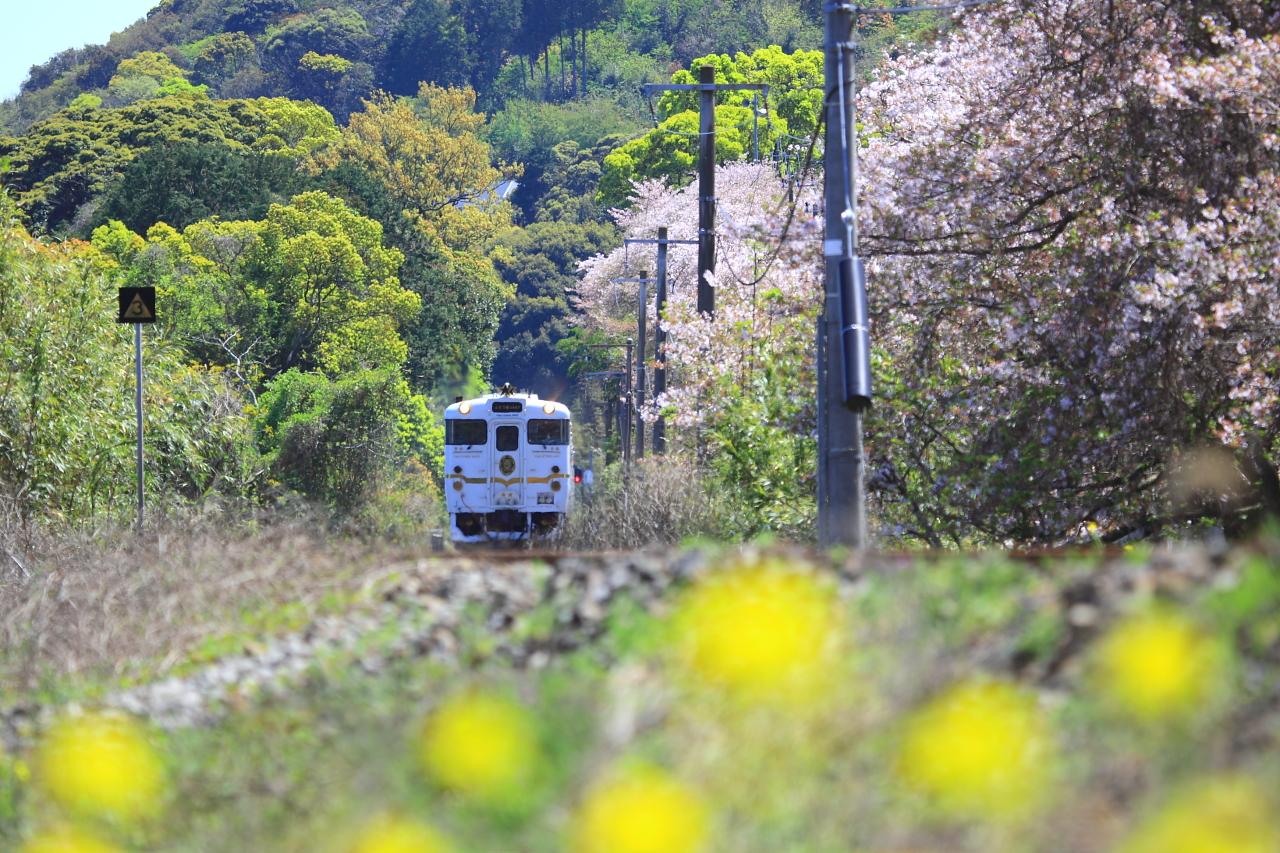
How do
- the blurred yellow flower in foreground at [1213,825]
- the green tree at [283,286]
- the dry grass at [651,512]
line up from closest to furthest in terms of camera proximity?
1. the blurred yellow flower in foreground at [1213,825]
2. the dry grass at [651,512]
3. the green tree at [283,286]

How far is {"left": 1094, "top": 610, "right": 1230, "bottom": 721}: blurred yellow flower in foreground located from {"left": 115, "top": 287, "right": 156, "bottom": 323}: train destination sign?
11.4m

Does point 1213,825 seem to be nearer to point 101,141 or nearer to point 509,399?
point 509,399

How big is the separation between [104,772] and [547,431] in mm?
20081

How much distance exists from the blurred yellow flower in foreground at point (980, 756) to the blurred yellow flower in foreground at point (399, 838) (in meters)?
1.26

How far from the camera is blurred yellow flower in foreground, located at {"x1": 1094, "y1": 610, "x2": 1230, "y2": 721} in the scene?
4344 mm

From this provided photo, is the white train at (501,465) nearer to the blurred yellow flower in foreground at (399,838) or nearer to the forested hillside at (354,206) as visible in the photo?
the forested hillside at (354,206)

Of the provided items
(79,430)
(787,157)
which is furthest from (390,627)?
(787,157)

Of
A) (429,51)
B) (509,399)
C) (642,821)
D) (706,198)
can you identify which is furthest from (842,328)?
(429,51)

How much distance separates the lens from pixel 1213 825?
154 inches

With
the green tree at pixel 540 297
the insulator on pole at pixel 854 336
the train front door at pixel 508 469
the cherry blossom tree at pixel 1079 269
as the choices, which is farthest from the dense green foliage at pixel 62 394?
the green tree at pixel 540 297

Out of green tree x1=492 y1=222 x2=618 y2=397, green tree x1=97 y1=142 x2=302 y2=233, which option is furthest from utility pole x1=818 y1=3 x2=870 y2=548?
green tree x1=492 y1=222 x2=618 y2=397

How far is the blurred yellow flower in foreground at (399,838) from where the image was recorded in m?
4.30

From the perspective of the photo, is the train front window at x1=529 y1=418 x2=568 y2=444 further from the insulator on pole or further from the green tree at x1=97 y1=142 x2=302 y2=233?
the green tree at x1=97 y1=142 x2=302 y2=233

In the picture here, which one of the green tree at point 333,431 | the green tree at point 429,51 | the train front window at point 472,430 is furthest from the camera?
the green tree at point 429,51
